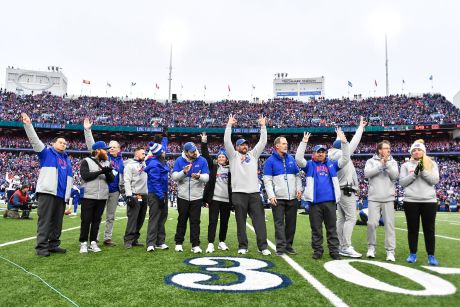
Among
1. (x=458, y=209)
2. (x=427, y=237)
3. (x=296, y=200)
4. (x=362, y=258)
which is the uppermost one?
(x=296, y=200)

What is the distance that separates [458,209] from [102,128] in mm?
44417

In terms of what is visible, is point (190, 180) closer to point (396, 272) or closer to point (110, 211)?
point (110, 211)

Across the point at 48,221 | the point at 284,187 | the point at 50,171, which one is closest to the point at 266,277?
the point at 284,187

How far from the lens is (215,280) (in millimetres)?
4211

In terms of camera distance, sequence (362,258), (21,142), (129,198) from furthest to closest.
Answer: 1. (21,142)
2. (129,198)
3. (362,258)

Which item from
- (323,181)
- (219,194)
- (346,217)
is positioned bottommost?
(346,217)

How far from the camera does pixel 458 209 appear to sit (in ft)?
93.0

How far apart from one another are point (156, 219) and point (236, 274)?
2.66 meters

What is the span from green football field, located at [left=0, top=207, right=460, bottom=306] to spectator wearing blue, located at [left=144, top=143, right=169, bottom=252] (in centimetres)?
59

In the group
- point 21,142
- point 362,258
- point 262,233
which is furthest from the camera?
point 21,142

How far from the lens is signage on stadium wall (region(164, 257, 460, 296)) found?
3.90 m

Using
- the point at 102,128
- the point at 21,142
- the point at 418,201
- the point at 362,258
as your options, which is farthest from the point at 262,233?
the point at 21,142

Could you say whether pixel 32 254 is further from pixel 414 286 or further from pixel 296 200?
pixel 414 286

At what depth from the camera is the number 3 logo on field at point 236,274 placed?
3900mm
